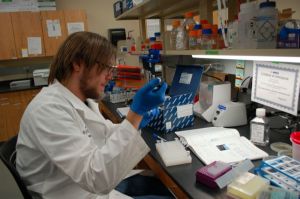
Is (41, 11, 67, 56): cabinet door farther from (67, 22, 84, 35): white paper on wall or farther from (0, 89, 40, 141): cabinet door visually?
(0, 89, 40, 141): cabinet door

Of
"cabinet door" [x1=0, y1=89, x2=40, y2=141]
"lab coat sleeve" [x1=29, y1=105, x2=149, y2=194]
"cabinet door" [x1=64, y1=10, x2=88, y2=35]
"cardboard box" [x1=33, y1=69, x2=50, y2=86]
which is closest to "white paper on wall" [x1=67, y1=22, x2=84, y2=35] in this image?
"cabinet door" [x1=64, y1=10, x2=88, y2=35]

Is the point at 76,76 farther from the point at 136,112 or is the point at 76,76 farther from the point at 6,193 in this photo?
the point at 6,193

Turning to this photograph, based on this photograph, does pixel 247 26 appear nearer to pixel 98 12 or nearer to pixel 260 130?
pixel 260 130

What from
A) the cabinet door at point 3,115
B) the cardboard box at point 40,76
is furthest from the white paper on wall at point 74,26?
the cabinet door at point 3,115

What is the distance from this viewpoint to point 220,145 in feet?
4.07

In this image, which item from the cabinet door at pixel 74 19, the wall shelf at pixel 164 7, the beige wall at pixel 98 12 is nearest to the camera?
the wall shelf at pixel 164 7

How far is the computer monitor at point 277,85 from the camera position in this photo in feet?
3.98

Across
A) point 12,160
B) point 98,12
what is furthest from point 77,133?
point 98,12

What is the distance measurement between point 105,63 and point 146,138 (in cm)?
53

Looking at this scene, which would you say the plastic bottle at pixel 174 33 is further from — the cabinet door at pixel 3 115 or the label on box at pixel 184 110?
the cabinet door at pixel 3 115

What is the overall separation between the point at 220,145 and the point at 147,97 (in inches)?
18.3

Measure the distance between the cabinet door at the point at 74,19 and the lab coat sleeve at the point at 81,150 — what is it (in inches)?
142

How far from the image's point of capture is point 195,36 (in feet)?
4.82

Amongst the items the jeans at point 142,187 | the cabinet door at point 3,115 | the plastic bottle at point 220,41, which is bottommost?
the cabinet door at point 3,115
